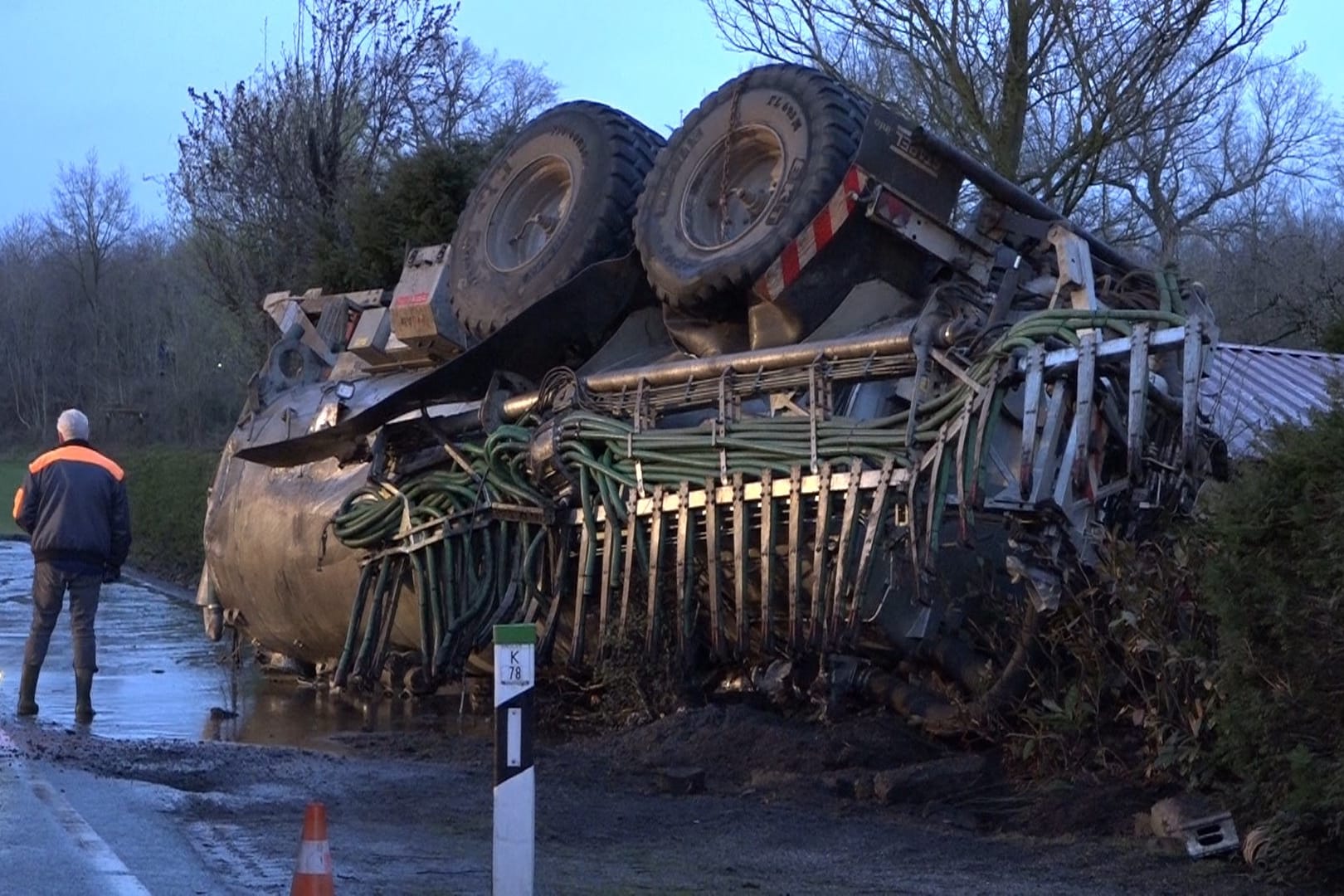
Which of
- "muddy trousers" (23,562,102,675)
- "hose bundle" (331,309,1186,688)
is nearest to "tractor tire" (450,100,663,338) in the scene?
"hose bundle" (331,309,1186,688)

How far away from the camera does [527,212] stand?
38.2 ft

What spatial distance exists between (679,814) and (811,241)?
10.5 ft

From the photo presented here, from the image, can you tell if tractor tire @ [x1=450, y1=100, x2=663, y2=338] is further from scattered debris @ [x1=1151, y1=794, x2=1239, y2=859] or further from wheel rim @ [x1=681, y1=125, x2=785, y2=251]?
scattered debris @ [x1=1151, y1=794, x2=1239, y2=859]

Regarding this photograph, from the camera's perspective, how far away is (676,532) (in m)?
8.94

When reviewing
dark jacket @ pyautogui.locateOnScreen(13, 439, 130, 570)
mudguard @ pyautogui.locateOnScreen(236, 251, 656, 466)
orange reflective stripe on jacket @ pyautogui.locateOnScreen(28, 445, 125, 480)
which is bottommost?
dark jacket @ pyautogui.locateOnScreen(13, 439, 130, 570)

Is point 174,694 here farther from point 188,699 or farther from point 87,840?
point 87,840

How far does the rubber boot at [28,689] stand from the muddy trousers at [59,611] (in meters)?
0.02

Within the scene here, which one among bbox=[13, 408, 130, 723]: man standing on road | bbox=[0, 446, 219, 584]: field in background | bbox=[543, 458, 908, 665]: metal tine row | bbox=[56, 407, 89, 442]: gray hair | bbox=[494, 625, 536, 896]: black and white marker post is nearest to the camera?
bbox=[494, 625, 536, 896]: black and white marker post

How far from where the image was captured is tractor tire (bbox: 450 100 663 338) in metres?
10.8

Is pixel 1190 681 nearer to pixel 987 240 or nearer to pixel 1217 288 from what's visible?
pixel 987 240

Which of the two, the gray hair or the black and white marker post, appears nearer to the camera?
the black and white marker post

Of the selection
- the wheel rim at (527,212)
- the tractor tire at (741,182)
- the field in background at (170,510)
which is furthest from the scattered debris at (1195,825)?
the field in background at (170,510)

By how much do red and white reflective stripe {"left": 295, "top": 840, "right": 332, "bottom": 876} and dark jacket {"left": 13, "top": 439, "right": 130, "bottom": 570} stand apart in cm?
672

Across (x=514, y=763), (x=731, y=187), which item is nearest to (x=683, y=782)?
(x=514, y=763)
